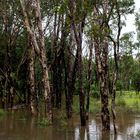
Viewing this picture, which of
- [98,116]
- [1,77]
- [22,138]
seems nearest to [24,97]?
[1,77]

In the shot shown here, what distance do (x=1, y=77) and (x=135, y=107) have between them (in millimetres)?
10900

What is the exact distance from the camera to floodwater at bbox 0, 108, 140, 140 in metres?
17.8

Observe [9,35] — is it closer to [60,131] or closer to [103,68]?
[60,131]

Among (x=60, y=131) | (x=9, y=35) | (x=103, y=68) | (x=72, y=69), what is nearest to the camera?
(x=103, y=68)

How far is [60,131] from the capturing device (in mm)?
19359

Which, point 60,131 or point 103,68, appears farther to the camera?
point 60,131

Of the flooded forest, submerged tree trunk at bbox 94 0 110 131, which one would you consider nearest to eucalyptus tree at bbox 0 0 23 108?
the flooded forest

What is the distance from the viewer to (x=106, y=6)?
719 inches

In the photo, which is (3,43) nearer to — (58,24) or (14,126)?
(58,24)

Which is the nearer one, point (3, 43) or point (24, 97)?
point (3, 43)

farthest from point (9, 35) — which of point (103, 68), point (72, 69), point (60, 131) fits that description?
point (103, 68)

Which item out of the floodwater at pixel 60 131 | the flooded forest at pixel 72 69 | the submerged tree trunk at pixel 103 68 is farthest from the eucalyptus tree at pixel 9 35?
the submerged tree trunk at pixel 103 68

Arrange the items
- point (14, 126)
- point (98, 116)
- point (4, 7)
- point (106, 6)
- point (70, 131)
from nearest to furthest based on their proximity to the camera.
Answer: point (106, 6)
point (70, 131)
point (14, 126)
point (98, 116)
point (4, 7)

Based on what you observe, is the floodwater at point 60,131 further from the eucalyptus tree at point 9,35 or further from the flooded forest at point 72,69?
the eucalyptus tree at point 9,35
